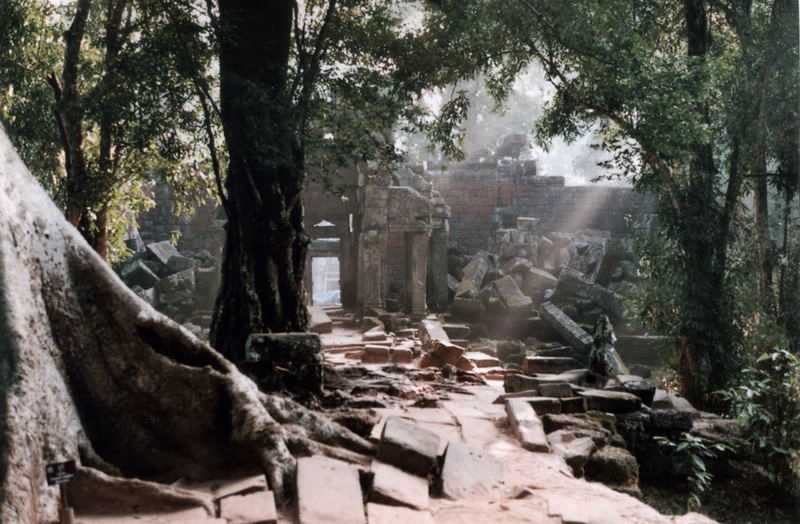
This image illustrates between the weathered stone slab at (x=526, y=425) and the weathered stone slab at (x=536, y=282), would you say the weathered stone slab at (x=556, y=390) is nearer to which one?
the weathered stone slab at (x=526, y=425)

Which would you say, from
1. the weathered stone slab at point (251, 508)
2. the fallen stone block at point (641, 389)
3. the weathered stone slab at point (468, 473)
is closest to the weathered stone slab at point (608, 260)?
the fallen stone block at point (641, 389)

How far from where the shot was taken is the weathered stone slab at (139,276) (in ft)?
50.3

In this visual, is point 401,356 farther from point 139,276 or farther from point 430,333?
point 139,276

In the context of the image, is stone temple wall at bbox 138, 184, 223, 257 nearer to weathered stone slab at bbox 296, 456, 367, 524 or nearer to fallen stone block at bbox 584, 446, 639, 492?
fallen stone block at bbox 584, 446, 639, 492

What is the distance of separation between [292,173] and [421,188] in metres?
8.06

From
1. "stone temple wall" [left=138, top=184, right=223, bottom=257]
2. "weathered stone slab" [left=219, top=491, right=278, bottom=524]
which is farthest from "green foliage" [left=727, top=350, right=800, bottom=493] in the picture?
"stone temple wall" [left=138, top=184, right=223, bottom=257]

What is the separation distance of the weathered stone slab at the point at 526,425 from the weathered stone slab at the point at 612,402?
0.69 meters

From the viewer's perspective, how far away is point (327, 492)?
127 inches

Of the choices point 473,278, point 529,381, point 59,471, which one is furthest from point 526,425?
point 473,278

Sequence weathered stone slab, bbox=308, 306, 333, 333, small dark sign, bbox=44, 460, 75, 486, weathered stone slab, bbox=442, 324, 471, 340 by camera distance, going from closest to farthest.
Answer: small dark sign, bbox=44, 460, 75, 486 → weathered stone slab, bbox=308, 306, 333, 333 → weathered stone slab, bbox=442, 324, 471, 340

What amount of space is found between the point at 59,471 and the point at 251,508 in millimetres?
953

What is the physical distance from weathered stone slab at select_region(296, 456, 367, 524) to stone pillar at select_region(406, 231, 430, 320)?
378 inches

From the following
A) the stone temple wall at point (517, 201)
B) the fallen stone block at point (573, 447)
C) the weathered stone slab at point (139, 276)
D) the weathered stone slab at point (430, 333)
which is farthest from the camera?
the stone temple wall at point (517, 201)

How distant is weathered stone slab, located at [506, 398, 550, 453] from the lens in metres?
4.87
